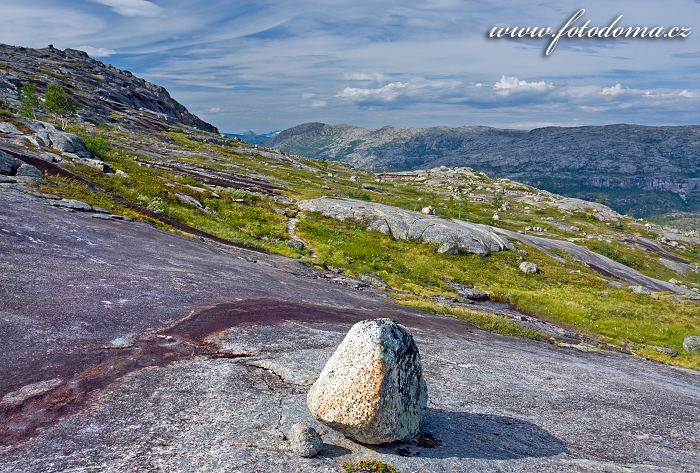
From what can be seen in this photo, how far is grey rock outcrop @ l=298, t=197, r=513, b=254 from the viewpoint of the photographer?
78.1 meters

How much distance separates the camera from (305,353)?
20.3 m

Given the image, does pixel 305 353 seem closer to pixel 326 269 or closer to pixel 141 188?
pixel 326 269

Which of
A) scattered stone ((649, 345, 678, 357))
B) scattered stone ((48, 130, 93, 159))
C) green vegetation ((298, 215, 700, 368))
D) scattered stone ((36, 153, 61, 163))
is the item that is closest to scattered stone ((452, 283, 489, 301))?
green vegetation ((298, 215, 700, 368))

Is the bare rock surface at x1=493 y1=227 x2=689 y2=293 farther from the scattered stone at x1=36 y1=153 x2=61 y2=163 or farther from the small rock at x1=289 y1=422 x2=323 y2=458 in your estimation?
the small rock at x1=289 y1=422 x2=323 y2=458

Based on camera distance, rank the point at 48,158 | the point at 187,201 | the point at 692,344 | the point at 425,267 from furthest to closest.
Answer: the point at 425,267
the point at 187,201
the point at 48,158
the point at 692,344

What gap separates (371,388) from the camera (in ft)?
41.8

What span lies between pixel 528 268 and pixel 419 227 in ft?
A: 62.0

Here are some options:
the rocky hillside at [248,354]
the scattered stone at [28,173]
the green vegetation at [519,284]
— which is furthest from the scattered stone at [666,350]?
the scattered stone at [28,173]

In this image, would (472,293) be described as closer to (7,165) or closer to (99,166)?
(7,165)

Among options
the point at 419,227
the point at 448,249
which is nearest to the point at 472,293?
the point at 448,249

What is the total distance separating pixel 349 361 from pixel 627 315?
55.9 metres

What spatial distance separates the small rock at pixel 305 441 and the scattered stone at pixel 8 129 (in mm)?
71939

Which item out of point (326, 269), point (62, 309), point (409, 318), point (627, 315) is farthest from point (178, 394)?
point (627, 315)

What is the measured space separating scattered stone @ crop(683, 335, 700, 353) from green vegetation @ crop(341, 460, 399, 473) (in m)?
48.6
